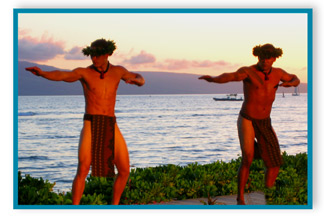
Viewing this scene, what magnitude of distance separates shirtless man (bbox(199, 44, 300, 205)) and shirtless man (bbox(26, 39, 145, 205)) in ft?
4.27

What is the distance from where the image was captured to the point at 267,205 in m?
6.75

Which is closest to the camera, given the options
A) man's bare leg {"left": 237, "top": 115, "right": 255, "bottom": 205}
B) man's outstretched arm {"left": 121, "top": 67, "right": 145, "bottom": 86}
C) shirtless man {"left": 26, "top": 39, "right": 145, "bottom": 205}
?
man's outstretched arm {"left": 121, "top": 67, "right": 145, "bottom": 86}

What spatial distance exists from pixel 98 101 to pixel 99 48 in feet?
1.80

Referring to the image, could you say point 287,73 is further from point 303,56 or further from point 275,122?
point 275,122

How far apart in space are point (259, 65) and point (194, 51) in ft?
4.34

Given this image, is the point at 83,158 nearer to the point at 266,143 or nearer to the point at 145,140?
the point at 266,143

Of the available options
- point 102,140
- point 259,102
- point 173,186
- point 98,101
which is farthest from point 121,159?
point 259,102

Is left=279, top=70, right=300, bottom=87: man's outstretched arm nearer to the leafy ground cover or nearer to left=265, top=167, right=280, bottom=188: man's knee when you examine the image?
left=265, top=167, right=280, bottom=188: man's knee

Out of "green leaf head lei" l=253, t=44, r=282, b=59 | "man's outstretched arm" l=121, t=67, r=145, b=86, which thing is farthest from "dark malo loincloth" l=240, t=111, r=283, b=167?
"man's outstretched arm" l=121, t=67, r=145, b=86

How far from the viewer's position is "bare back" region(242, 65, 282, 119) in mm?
6770

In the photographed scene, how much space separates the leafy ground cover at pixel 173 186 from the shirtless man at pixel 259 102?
669 millimetres

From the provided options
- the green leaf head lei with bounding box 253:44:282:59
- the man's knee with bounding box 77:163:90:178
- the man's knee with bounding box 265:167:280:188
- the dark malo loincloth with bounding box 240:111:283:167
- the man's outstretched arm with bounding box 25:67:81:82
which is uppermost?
the green leaf head lei with bounding box 253:44:282:59

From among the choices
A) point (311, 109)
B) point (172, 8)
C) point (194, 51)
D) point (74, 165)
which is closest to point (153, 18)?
point (172, 8)

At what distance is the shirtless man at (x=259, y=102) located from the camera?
6.73m
